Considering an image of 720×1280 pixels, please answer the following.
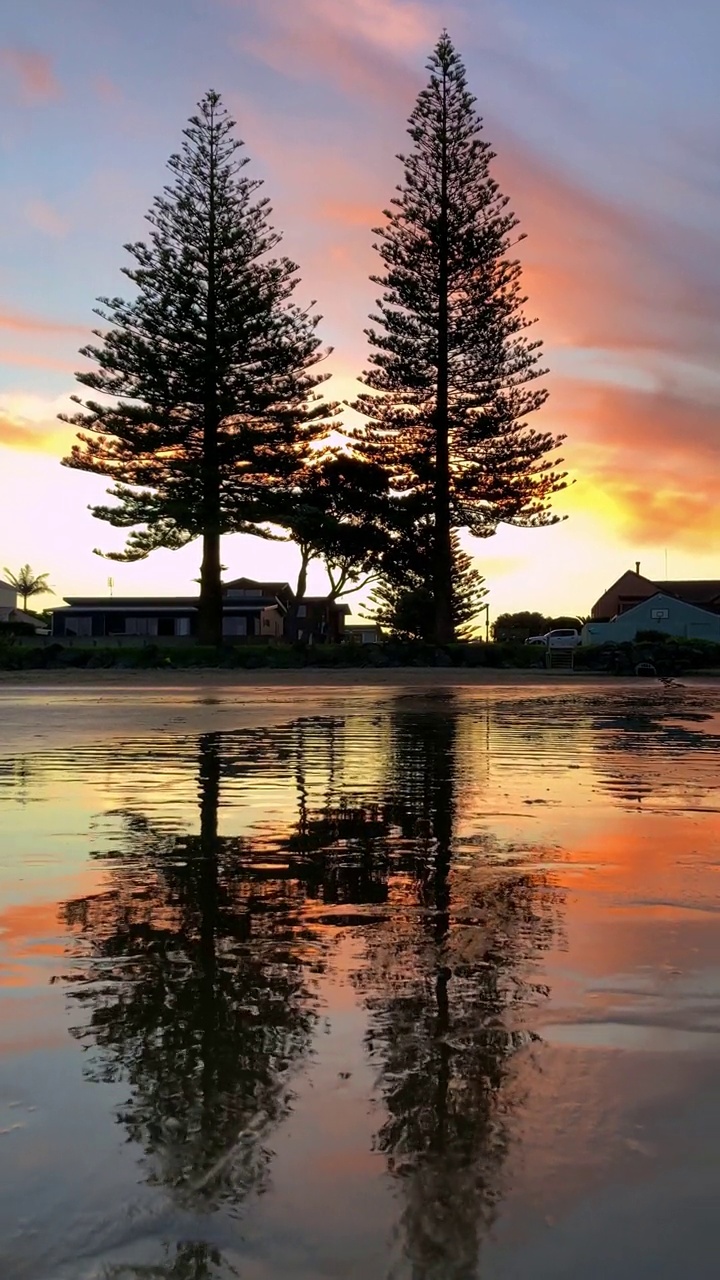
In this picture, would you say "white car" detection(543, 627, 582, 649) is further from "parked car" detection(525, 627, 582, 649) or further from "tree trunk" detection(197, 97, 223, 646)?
"tree trunk" detection(197, 97, 223, 646)

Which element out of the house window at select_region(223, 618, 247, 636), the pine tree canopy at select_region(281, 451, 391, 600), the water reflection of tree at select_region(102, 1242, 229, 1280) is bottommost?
the water reflection of tree at select_region(102, 1242, 229, 1280)

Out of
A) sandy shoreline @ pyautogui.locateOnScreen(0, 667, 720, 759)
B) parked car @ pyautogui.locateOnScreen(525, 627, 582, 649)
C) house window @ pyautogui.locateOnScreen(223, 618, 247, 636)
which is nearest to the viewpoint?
sandy shoreline @ pyautogui.locateOnScreen(0, 667, 720, 759)

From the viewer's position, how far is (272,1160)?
7.32 feet

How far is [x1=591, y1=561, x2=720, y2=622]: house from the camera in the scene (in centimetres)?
8115

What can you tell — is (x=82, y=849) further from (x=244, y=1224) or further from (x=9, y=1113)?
(x=244, y=1224)

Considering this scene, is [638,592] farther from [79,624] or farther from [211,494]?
[211,494]

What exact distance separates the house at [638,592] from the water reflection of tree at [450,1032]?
75.7 m

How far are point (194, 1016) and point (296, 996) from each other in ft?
1.07

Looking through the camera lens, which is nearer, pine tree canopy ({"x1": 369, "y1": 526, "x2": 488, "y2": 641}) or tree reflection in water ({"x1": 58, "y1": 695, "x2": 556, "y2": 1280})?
tree reflection in water ({"x1": 58, "y1": 695, "x2": 556, "y2": 1280})

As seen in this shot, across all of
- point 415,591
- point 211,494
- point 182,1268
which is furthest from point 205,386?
point 182,1268

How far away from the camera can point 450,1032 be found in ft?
9.71

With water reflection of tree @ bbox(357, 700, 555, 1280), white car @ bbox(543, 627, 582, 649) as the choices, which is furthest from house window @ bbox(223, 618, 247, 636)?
water reflection of tree @ bbox(357, 700, 555, 1280)

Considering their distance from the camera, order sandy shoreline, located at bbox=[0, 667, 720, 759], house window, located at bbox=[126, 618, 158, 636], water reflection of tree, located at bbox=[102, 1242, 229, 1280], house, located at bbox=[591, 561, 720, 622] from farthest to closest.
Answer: house, located at bbox=[591, 561, 720, 622] → house window, located at bbox=[126, 618, 158, 636] → sandy shoreline, located at bbox=[0, 667, 720, 759] → water reflection of tree, located at bbox=[102, 1242, 229, 1280]

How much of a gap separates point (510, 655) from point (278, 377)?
12627 millimetres
